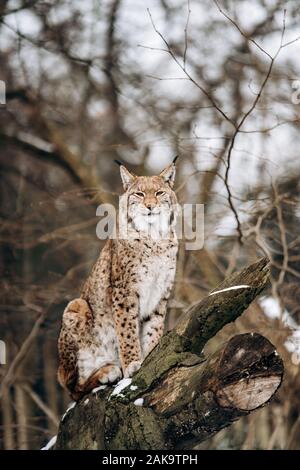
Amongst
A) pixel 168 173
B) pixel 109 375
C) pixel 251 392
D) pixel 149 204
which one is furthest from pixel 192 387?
pixel 168 173

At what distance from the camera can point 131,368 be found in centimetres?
648

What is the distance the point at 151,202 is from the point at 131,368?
146 centimetres

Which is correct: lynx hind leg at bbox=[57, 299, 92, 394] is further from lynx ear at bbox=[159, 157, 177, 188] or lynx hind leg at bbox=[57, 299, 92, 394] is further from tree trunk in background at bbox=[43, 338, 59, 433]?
tree trunk in background at bbox=[43, 338, 59, 433]

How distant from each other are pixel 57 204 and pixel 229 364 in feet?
27.9

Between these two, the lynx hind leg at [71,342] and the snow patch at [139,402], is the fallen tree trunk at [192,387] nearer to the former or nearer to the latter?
the snow patch at [139,402]

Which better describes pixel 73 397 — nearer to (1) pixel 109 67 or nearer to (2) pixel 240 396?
(2) pixel 240 396

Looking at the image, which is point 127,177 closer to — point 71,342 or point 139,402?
point 71,342

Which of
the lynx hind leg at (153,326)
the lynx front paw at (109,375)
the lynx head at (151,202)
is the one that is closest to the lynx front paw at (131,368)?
the lynx front paw at (109,375)

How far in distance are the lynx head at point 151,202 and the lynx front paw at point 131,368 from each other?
1168mm

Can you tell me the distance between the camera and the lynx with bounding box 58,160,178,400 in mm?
6734

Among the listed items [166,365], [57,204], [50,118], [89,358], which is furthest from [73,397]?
[50,118]

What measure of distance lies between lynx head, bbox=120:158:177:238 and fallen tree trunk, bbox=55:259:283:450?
1.40 metres

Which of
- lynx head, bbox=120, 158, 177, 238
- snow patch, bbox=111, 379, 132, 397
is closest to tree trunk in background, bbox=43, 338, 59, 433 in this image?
lynx head, bbox=120, 158, 177, 238

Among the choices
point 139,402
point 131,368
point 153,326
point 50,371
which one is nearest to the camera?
point 139,402
